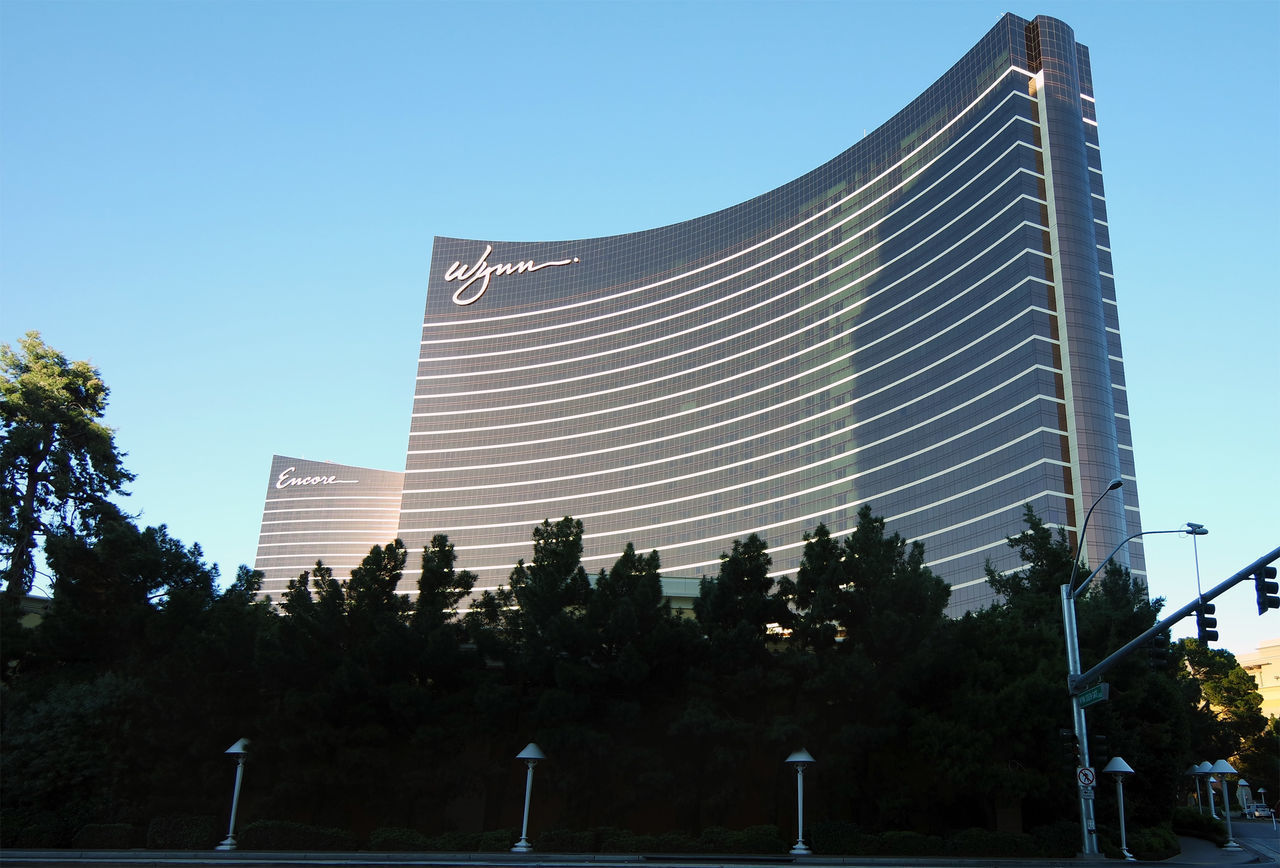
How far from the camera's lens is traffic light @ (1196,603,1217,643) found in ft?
70.6

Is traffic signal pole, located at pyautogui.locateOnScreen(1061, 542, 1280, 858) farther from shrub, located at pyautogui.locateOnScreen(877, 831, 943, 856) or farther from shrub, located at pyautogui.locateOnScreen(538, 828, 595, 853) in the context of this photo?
shrub, located at pyautogui.locateOnScreen(538, 828, 595, 853)

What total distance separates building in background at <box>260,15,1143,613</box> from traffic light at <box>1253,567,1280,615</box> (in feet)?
313

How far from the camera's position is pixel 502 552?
164 meters

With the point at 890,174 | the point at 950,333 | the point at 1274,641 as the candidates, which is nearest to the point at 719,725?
the point at 950,333

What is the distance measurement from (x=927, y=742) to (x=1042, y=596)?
54.1 ft

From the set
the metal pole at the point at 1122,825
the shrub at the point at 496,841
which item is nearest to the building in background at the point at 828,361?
the metal pole at the point at 1122,825

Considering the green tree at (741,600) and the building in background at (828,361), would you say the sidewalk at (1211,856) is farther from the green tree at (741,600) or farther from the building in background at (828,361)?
the building in background at (828,361)

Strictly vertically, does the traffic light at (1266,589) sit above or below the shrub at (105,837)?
above

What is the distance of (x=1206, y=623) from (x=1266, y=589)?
2.28m

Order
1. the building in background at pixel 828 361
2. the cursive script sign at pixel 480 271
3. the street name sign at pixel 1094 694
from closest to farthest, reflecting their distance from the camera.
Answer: the street name sign at pixel 1094 694
the building in background at pixel 828 361
the cursive script sign at pixel 480 271

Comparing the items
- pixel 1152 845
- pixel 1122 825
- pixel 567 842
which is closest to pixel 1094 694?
pixel 1122 825

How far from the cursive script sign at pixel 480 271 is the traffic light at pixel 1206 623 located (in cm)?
16394

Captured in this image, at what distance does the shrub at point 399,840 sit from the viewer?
101 feet

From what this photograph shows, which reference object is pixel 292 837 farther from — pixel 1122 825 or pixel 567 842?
pixel 1122 825
